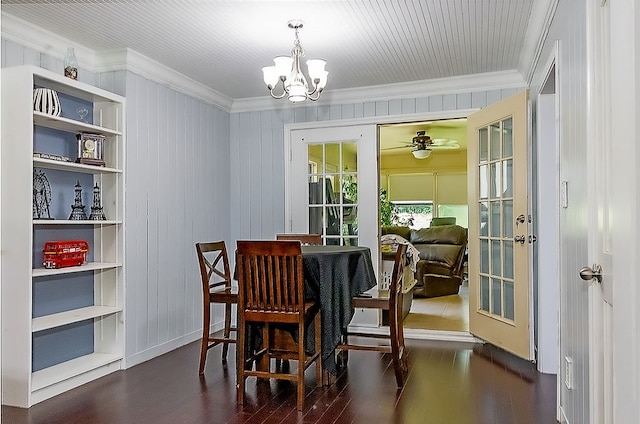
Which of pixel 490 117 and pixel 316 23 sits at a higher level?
pixel 316 23

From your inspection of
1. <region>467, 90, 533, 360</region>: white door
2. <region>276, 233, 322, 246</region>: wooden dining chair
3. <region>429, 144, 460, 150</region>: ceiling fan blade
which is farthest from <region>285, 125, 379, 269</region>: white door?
<region>429, 144, 460, 150</region>: ceiling fan blade

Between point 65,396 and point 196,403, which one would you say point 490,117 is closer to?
point 196,403

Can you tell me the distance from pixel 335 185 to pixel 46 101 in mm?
2747

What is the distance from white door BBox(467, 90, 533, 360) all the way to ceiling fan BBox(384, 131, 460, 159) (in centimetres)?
332

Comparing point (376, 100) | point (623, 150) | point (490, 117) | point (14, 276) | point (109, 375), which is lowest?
point (109, 375)

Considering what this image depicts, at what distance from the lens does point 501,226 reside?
409 centimetres

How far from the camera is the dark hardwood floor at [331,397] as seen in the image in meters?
2.77

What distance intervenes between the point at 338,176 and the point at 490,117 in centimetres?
160

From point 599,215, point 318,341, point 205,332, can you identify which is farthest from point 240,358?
point 599,215

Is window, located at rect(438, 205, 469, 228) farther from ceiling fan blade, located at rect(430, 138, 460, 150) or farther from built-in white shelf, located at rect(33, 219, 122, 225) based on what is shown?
built-in white shelf, located at rect(33, 219, 122, 225)

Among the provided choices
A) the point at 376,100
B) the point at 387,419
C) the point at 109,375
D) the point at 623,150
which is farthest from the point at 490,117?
the point at 109,375

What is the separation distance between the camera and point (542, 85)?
134 inches

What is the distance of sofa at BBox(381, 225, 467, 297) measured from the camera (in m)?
6.91

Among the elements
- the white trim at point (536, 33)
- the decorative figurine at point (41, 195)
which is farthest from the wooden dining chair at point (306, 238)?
the white trim at point (536, 33)
